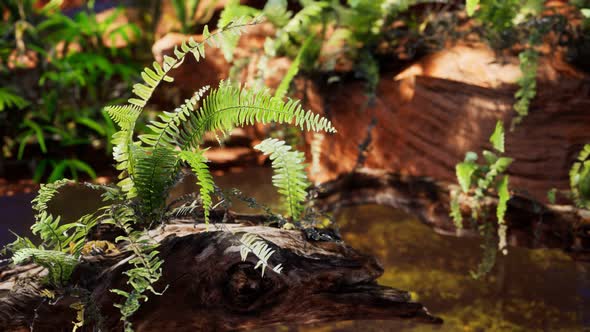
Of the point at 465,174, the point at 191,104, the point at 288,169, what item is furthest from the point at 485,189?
the point at 191,104

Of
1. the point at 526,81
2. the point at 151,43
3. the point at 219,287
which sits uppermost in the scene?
the point at 151,43

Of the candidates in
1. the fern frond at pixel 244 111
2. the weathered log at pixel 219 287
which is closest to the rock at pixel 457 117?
the weathered log at pixel 219 287

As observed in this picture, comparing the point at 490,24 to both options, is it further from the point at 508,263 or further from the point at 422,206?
the point at 508,263

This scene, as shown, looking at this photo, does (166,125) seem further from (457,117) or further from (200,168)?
(457,117)

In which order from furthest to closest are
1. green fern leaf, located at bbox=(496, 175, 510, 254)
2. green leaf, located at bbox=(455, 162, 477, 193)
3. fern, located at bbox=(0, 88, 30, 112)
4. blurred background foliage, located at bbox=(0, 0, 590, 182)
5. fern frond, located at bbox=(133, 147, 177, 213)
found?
fern, located at bbox=(0, 88, 30, 112) → blurred background foliage, located at bbox=(0, 0, 590, 182) → green leaf, located at bbox=(455, 162, 477, 193) → green fern leaf, located at bbox=(496, 175, 510, 254) → fern frond, located at bbox=(133, 147, 177, 213)

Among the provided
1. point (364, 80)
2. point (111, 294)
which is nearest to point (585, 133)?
point (364, 80)

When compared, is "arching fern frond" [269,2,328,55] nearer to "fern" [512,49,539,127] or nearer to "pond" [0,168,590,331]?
"pond" [0,168,590,331]

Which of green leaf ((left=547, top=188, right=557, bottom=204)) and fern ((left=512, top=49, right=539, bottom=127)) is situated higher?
fern ((left=512, top=49, right=539, bottom=127))

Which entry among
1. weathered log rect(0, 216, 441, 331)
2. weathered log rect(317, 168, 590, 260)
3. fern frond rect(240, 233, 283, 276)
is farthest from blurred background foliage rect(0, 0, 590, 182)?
fern frond rect(240, 233, 283, 276)
